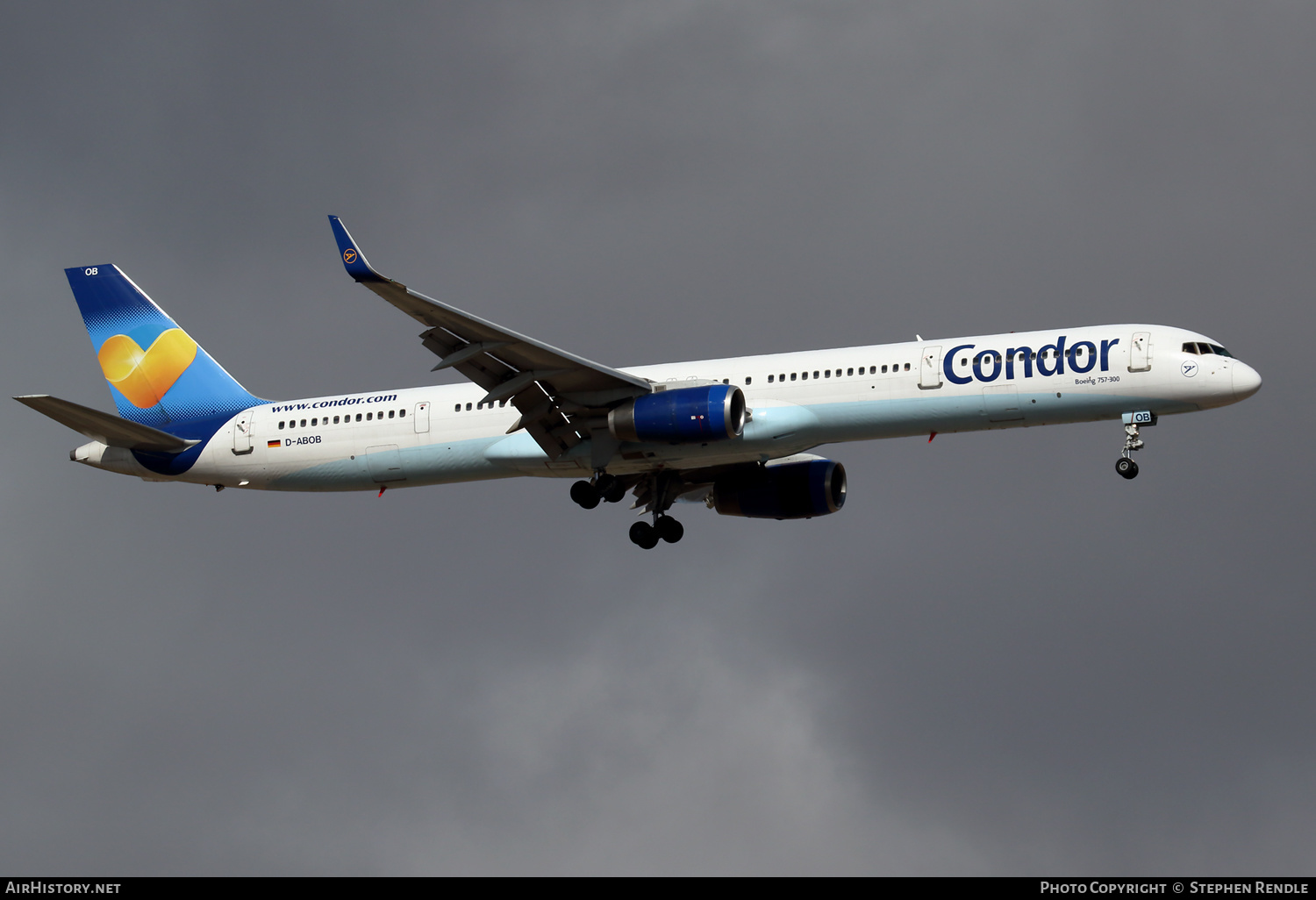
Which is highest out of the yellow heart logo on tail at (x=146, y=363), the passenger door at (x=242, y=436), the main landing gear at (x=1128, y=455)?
the yellow heart logo on tail at (x=146, y=363)

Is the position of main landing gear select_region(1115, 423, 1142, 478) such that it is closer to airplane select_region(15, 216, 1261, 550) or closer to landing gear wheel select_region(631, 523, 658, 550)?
airplane select_region(15, 216, 1261, 550)

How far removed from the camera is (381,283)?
39.0m

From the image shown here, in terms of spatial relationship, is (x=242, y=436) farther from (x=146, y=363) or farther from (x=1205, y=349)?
(x=1205, y=349)

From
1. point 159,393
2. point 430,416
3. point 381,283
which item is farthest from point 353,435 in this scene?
point 381,283

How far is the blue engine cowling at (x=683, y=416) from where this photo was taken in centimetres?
4406

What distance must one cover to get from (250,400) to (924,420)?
2227 centimetres

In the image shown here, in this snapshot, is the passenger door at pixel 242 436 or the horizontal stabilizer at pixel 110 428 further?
the passenger door at pixel 242 436

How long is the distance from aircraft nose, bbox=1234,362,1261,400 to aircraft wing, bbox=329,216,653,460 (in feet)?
52.5

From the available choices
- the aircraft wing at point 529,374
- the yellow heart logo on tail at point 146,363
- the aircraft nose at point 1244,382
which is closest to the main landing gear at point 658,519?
the aircraft wing at point 529,374

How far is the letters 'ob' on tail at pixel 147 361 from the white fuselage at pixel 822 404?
9.89 ft

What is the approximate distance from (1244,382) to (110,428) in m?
33.4

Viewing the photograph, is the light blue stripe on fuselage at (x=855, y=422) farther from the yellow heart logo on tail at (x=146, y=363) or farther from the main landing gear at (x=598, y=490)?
the yellow heart logo on tail at (x=146, y=363)

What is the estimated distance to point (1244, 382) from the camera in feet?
142

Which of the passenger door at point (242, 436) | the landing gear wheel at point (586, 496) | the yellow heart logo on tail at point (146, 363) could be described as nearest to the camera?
the landing gear wheel at point (586, 496)
